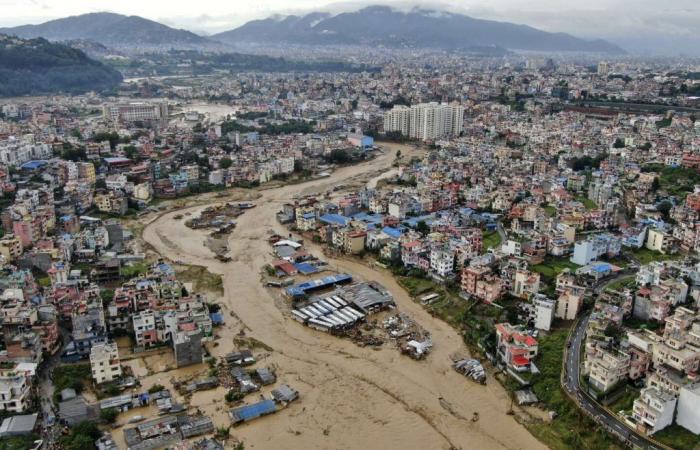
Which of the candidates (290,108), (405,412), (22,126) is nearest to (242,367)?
(405,412)

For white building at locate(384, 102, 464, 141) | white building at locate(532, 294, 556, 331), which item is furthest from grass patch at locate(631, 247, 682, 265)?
white building at locate(384, 102, 464, 141)

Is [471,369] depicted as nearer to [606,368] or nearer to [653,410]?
[606,368]

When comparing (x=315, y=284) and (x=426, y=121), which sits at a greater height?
(x=426, y=121)

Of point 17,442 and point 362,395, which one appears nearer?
point 17,442

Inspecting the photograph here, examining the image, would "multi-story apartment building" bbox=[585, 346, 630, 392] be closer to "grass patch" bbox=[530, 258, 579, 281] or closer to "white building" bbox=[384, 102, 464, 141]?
"grass patch" bbox=[530, 258, 579, 281]

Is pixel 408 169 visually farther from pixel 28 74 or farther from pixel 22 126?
pixel 28 74

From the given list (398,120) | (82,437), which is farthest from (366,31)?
(82,437)

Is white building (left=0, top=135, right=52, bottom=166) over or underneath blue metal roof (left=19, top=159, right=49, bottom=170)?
over
